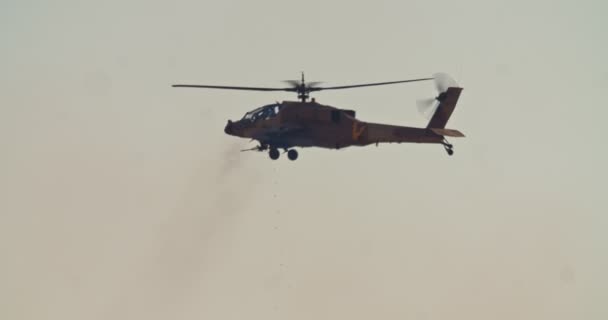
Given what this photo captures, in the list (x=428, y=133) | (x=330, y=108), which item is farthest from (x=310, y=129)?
(x=428, y=133)

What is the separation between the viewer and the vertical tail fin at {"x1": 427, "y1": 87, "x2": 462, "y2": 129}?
65.9m

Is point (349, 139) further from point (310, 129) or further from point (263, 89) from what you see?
point (263, 89)

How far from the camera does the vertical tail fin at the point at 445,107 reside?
6588cm

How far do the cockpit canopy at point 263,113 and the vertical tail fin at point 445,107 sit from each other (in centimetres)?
1047

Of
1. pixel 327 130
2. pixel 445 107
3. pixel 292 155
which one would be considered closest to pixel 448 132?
pixel 445 107

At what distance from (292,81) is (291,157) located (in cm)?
498

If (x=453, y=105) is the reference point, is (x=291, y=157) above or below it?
below

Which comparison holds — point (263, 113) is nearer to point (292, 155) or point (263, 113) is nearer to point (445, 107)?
point (292, 155)

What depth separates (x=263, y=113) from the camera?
212ft

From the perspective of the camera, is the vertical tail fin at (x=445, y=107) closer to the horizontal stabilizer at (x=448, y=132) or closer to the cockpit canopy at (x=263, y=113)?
the horizontal stabilizer at (x=448, y=132)

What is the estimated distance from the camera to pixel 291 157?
64.0m

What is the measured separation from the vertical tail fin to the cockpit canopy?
34.4ft

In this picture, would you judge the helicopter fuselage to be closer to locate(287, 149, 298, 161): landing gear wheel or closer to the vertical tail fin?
locate(287, 149, 298, 161): landing gear wheel

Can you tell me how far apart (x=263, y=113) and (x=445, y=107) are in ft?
41.1
